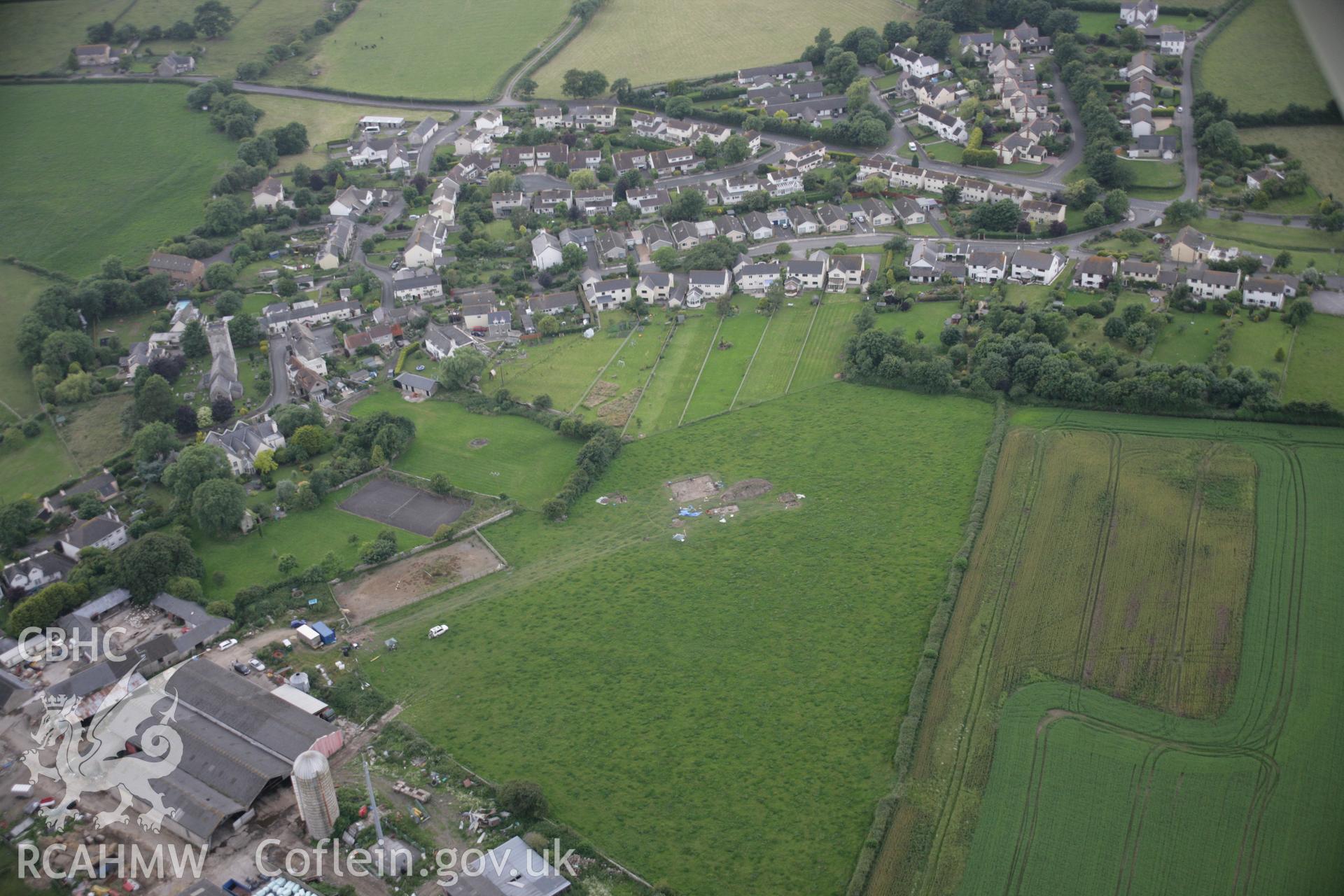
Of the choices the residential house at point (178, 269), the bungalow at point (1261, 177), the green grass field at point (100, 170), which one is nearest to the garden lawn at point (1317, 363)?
the bungalow at point (1261, 177)

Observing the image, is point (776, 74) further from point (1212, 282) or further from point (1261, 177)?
point (1212, 282)

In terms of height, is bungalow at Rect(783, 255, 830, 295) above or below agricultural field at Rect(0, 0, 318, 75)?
below

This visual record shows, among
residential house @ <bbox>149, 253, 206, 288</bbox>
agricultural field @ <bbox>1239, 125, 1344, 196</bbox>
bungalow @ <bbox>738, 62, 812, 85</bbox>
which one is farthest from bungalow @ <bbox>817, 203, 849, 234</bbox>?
residential house @ <bbox>149, 253, 206, 288</bbox>

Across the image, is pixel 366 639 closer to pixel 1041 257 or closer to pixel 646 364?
Answer: pixel 646 364

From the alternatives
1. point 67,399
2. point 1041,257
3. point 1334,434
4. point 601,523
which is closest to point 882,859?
point 601,523

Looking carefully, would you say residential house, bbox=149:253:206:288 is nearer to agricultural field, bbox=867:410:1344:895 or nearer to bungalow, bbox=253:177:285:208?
bungalow, bbox=253:177:285:208

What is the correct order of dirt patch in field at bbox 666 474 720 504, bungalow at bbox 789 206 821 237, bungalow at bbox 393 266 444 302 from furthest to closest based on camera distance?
bungalow at bbox 789 206 821 237
bungalow at bbox 393 266 444 302
dirt patch in field at bbox 666 474 720 504

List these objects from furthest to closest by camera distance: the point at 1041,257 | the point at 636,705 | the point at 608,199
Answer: the point at 608,199
the point at 1041,257
the point at 636,705
